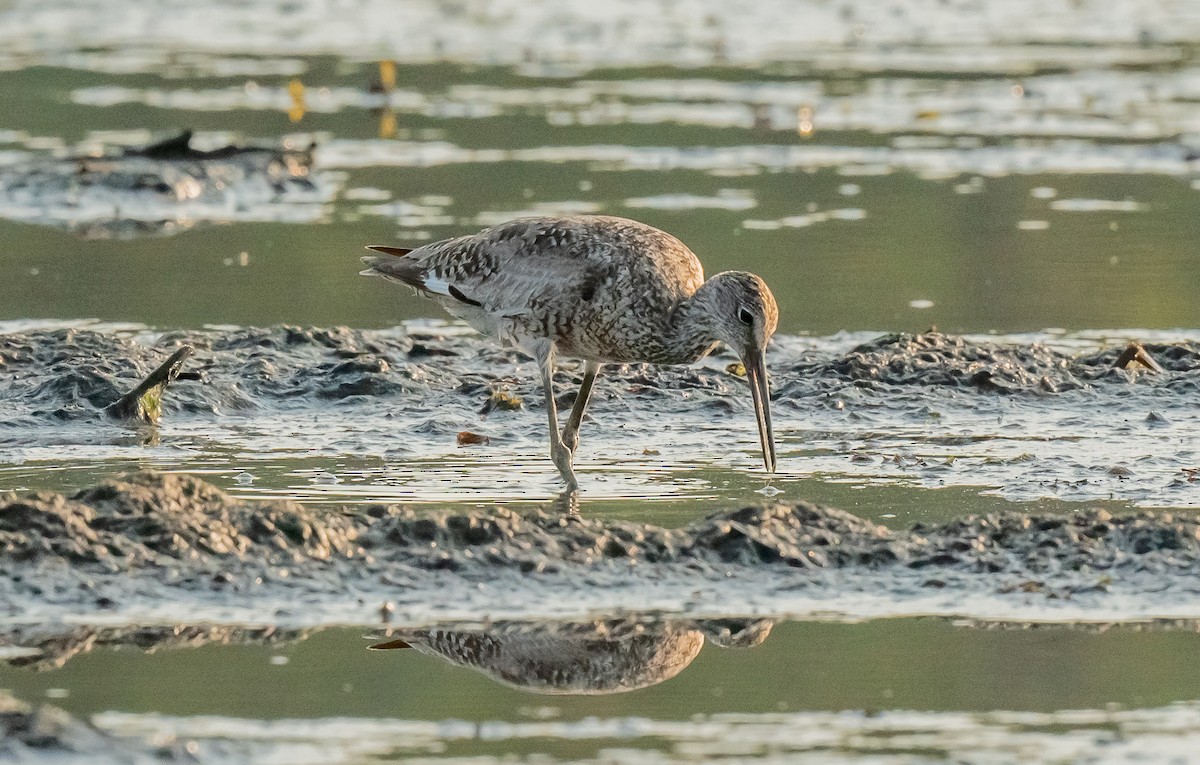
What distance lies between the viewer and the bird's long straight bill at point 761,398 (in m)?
7.89

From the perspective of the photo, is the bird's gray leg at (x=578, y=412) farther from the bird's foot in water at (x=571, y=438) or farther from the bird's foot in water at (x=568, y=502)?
the bird's foot in water at (x=568, y=502)

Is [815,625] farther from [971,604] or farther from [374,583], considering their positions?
[374,583]

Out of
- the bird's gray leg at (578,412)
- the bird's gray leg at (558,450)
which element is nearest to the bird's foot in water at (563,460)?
the bird's gray leg at (558,450)

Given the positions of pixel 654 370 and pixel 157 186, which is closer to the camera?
pixel 654 370

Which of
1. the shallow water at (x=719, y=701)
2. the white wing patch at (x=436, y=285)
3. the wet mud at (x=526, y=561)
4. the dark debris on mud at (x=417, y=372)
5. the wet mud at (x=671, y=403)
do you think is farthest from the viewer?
the dark debris on mud at (x=417, y=372)

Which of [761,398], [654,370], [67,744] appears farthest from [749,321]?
[67,744]

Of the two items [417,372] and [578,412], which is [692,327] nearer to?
[578,412]

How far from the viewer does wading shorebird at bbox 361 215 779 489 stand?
26.5 feet

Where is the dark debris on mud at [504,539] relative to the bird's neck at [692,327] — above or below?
below

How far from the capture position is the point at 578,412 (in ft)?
28.6

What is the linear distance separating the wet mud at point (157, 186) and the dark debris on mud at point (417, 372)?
3.61m

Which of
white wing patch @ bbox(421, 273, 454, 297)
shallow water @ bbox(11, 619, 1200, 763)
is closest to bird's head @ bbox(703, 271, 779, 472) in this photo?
white wing patch @ bbox(421, 273, 454, 297)

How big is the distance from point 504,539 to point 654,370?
3021mm

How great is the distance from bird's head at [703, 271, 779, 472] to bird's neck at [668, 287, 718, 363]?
40mm
